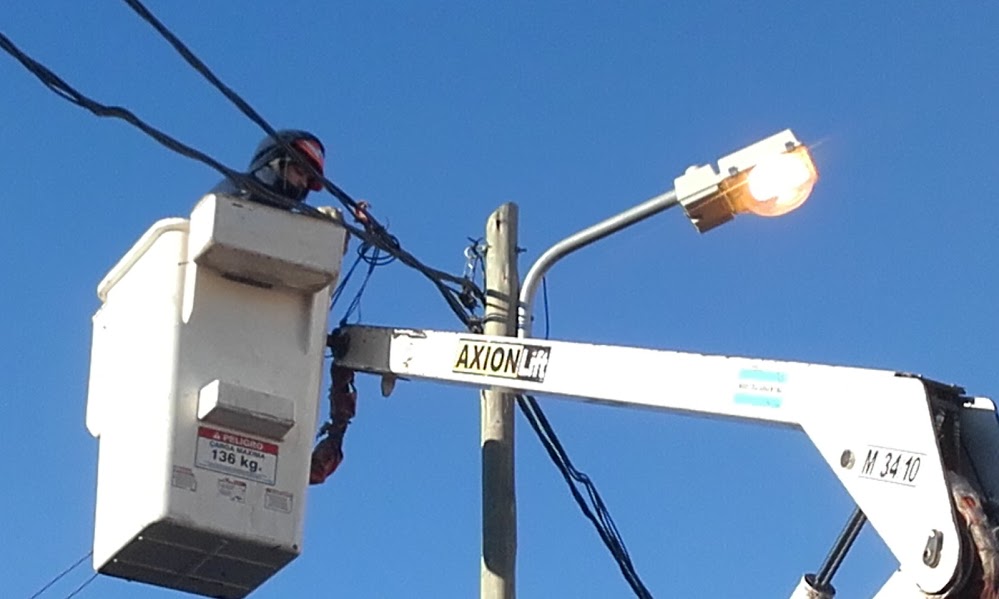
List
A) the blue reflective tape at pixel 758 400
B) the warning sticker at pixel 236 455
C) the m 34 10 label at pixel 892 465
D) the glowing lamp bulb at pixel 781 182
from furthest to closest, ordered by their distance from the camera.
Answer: the glowing lamp bulb at pixel 781 182 < the warning sticker at pixel 236 455 < the blue reflective tape at pixel 758 400 < the m 34 10 label at pixel 892 465

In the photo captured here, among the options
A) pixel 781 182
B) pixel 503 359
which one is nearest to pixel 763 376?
pixel 781 182

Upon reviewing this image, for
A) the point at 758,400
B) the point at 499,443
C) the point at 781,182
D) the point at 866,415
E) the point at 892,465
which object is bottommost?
the point at 892,465

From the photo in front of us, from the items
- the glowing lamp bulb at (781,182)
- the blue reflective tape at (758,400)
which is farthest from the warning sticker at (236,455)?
the glowing lamp bulb at (781,182)

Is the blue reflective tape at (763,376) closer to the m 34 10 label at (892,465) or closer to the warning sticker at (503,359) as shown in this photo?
the m 34 10 label at (892,465)

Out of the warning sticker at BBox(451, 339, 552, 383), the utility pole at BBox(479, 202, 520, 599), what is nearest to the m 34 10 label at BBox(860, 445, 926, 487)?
the warning sticker at BBox(451, 339, 552, 383)

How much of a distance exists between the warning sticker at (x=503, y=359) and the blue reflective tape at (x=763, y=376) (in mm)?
937

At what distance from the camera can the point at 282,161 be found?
7547mm

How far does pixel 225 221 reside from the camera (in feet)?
23.1

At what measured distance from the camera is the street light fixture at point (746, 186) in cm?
713

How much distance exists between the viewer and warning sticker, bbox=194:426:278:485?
269 inches

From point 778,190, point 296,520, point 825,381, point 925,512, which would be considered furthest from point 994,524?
point 296,520

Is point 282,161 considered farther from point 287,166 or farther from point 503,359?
point 503,359

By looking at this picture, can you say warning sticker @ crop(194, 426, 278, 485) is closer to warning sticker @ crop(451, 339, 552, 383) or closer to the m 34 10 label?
warning sticker @ crop(451, 339, 552, 383)

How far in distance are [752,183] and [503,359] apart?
106 centimetres
